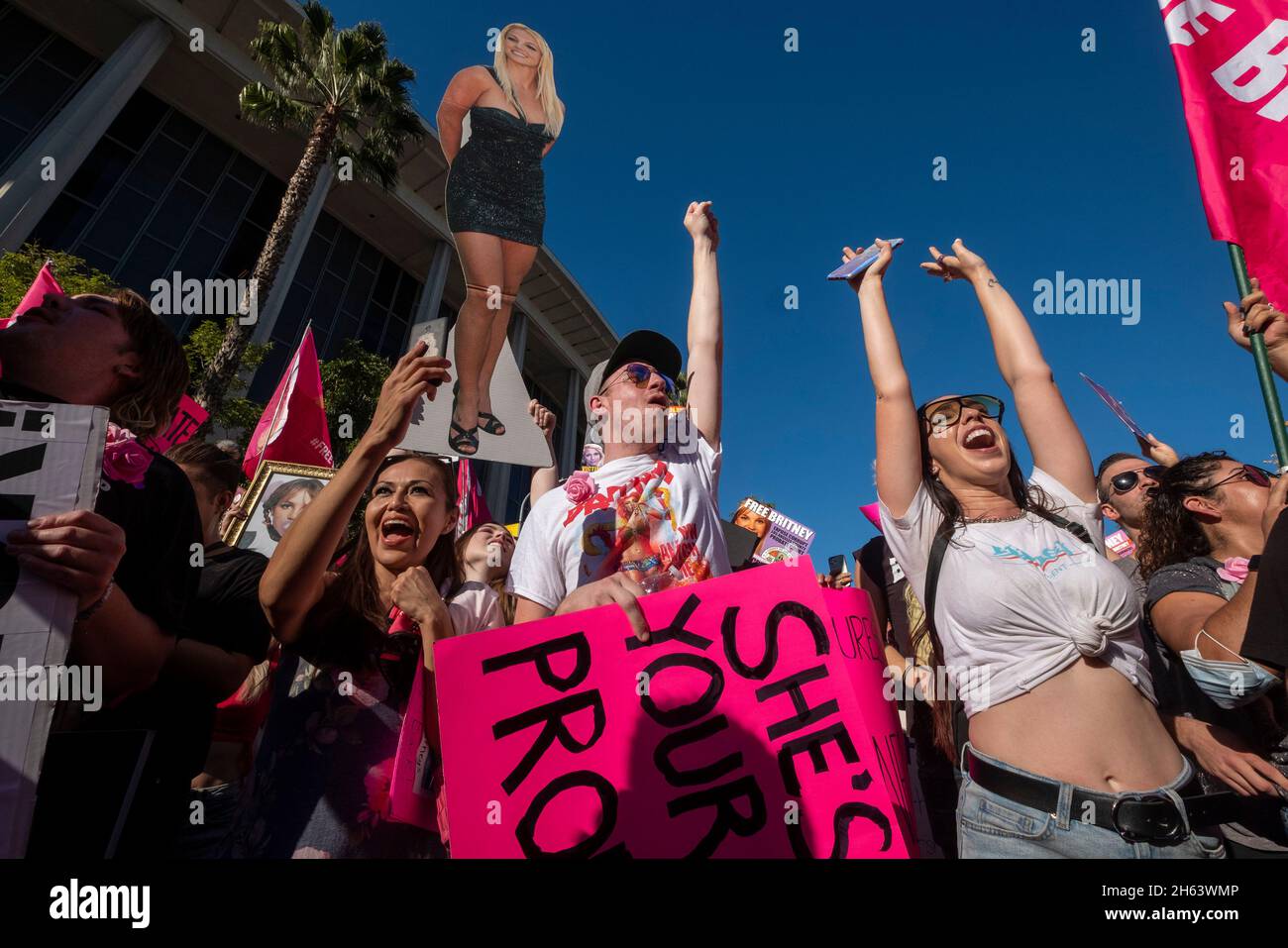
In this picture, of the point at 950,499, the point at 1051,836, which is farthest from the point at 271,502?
the point at 1051,836

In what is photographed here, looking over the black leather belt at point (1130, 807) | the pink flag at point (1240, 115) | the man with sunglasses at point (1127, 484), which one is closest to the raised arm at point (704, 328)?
the black leather belt at point (1130, 807)

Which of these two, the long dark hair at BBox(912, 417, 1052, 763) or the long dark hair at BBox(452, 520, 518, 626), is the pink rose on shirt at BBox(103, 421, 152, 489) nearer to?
the long dark hair at BBox(452, 520, 518, 626)

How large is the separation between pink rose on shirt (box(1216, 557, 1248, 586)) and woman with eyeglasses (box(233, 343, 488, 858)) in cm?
269

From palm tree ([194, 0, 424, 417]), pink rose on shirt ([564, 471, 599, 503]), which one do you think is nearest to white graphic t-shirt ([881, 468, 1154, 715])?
pink rose on shirt ([564, 471, 599, 503])

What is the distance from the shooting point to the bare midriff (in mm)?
1532

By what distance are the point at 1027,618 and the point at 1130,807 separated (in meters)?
0.47

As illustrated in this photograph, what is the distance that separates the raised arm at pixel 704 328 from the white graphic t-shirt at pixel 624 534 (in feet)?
0.88

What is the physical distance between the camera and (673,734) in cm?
148

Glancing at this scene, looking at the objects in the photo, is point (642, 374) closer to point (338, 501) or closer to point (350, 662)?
point (338, 501)

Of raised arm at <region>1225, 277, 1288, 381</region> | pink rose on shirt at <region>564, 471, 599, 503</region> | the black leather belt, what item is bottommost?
the black leather belt

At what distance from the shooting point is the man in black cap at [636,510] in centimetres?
191

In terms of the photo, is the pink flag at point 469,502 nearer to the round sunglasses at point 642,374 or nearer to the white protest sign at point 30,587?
the round sunglasses at point 642,374
